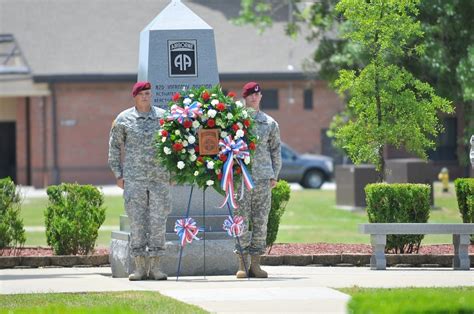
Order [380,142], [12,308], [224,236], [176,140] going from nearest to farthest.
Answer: [12,308], [176,140], [224,236], [380,142]

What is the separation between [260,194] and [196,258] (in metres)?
1.17

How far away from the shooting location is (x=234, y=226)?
49.4 ft

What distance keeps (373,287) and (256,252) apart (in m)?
1.94

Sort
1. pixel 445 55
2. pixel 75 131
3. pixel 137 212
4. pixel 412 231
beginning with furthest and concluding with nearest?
pixel 75 131 < pixel 445 55 < pixel 412 231 < pixel 137 212

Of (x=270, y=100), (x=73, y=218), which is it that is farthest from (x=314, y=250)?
(x=270, y=100)

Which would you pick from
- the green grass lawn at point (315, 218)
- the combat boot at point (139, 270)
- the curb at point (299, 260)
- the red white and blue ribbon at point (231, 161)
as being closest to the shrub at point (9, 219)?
the curb at point (299, 260)

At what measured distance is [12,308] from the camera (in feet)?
39.1

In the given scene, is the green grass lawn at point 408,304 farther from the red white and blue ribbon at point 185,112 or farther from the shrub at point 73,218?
the shrub at point 73,218

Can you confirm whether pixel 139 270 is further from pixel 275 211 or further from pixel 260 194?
pixel 275 211

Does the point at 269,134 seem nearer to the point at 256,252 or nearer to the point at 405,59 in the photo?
the point at 256,252

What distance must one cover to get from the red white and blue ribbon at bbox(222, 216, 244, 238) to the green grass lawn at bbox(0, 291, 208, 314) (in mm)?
1892

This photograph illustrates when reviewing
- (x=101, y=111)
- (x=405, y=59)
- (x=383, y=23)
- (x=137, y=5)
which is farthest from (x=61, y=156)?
(x=383, y=23)

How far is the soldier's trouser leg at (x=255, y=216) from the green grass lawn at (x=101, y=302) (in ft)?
7.01

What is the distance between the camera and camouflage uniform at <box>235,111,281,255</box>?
15.2m
